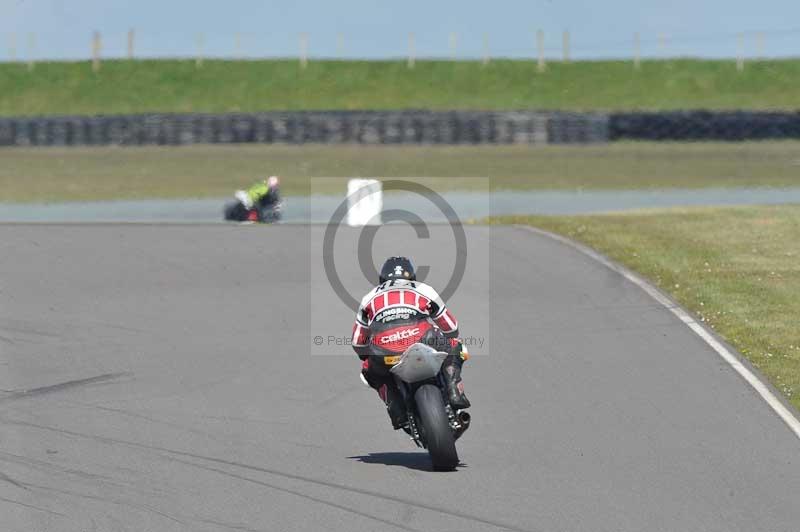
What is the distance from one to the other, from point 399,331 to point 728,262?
12.6 metres

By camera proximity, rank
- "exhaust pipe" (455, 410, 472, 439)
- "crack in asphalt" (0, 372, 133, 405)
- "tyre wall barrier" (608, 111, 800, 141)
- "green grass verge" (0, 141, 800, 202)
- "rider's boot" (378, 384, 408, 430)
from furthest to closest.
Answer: "tyre wall barrier" (608, 111, 800, 141) < "green grass verge" (0, 141, 800, 202) < "crack in asphalt" (0, 372, 133, 405) < "rider's boot" (378, 384, 408, 430) < "exhaust pipe" (455, 410, 472, 439)

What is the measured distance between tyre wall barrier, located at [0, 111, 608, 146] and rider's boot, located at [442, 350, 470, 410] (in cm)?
3464

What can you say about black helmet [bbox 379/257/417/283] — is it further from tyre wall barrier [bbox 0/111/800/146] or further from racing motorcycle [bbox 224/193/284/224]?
tyre wall barrier [bbox 0/111/800/146]

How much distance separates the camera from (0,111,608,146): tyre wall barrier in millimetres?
45750

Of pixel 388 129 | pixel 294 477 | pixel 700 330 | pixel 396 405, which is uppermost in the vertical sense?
pixel 396 405

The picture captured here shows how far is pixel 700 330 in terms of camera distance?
17109mm

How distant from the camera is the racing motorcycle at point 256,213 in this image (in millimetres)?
29922

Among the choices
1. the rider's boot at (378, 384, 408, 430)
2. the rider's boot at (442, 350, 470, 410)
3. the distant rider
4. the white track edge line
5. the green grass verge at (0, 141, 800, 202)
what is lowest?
the green grass verge at (0, 141, 800, 202)

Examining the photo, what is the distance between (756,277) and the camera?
848 inches

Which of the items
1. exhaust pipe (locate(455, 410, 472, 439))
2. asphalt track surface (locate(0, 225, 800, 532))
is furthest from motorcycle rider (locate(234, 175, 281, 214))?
exhaust pipe (locate(455, 410, 472, 439))

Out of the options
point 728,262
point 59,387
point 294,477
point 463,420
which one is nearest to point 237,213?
point 728,262

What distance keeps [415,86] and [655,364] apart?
4721cm

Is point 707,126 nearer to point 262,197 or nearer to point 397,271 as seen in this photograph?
point 262,197

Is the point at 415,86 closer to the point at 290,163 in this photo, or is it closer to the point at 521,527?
the point at 290,163
